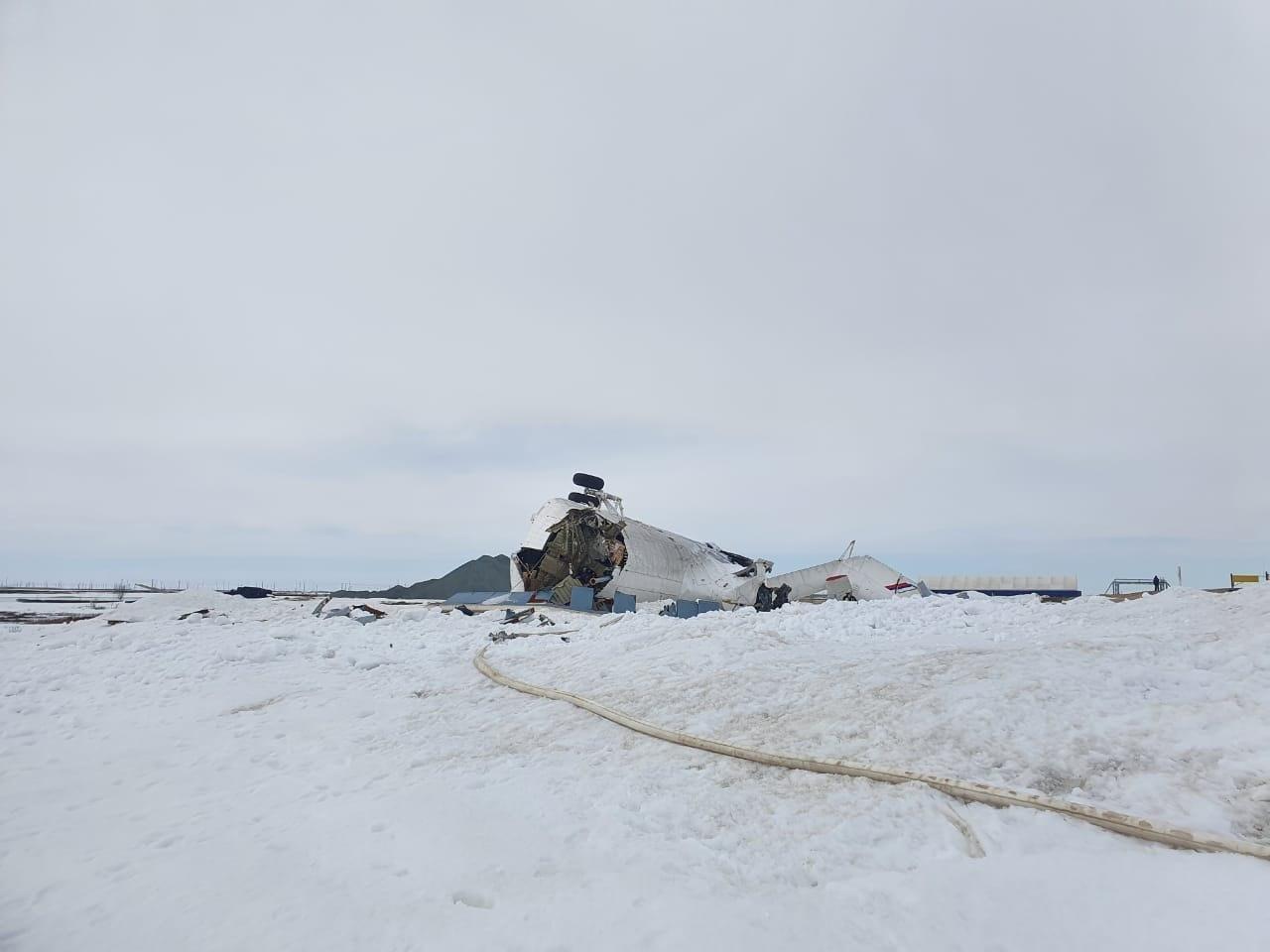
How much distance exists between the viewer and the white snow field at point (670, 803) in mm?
3082

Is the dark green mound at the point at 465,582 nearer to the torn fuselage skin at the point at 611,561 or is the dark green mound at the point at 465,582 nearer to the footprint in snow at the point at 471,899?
the torn fuselage skin at the point at 611,561

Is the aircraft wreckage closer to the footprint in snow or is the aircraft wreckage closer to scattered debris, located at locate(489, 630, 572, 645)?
scattered debris, located at locate(489, 630, 572, 645)

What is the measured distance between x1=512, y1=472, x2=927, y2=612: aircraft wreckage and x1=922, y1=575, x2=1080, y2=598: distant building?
11.7m

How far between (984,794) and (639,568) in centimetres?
1695

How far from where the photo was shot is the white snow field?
3082 millimetres

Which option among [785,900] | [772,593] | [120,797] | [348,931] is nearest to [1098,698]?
[785,900]

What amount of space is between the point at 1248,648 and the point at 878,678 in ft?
10.8

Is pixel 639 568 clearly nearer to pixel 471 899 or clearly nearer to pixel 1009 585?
pixel 471 899

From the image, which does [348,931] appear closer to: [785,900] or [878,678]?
[785,900]

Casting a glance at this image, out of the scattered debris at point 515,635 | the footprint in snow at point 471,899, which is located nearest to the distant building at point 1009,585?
the scattered debris at point 515,635

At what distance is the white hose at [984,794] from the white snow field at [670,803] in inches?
3.4

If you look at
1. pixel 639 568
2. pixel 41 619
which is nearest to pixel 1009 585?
pixel 639 568

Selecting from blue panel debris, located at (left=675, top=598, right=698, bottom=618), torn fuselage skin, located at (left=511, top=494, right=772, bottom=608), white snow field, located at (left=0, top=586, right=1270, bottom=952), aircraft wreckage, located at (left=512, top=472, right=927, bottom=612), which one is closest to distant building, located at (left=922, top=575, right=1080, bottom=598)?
aircraft wreckage, located at (left=512, top=472, right=927, bottom=612)

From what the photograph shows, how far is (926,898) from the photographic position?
322 cm
